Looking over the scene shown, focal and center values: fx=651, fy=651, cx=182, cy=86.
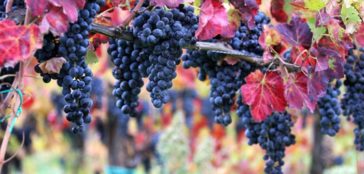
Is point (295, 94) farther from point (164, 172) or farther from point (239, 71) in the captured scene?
point (164, 172)

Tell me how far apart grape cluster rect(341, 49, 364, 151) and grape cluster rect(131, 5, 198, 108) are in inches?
26.7

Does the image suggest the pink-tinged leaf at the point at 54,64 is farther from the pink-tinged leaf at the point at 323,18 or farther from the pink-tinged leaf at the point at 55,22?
the pink-tinged leaf at the point at 323,18

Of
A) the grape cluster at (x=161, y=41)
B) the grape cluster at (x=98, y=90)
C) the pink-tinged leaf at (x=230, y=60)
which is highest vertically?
the pink-tinged leaf at (x=230, y=60)

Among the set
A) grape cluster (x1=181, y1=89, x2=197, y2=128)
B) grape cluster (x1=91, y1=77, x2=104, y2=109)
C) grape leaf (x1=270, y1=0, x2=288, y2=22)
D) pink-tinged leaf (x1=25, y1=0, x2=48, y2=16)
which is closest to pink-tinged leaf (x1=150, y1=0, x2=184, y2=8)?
pink-tinged leaf (x1=25, y1=0, x2=48, y2=16)

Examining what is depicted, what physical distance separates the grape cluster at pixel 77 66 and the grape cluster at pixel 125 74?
25cm

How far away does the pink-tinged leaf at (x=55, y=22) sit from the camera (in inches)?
56.2

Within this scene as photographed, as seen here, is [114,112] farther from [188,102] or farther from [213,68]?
[213,68]

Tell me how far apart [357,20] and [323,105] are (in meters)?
0.48

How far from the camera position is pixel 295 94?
6.44ft

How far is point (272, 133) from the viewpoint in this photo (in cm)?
221

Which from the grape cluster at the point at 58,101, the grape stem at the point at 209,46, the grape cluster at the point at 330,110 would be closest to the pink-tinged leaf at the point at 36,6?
the grape stem at the point at 209,46

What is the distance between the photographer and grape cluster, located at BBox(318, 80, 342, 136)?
2262 millimetres

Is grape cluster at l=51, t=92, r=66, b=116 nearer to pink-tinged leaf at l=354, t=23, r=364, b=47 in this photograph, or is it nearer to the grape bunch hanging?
the grape bunch hanging

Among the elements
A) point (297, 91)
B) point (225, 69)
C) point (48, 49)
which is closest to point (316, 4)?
point (297, 91)
